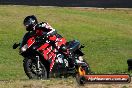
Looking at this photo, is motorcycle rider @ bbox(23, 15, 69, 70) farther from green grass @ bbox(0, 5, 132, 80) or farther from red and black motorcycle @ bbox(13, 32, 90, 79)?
green grass @ bbox(0, 5, 132, 80)

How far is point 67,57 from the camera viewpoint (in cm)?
1163

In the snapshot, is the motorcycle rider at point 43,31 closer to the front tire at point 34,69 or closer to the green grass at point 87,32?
the front tire at point 34,69

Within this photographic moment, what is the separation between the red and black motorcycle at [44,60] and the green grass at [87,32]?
12.4 ft

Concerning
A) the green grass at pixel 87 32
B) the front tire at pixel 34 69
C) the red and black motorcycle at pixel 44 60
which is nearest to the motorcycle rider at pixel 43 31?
the red and black motorcycle at pixel 44 60

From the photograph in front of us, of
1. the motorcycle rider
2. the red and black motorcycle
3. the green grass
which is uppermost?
the motorcycle rider

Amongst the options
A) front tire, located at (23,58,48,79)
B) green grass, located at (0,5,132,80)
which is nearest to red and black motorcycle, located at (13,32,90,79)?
front tire, located at (23,58,48,79)

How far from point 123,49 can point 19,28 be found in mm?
7680

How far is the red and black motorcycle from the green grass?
3.79 meters

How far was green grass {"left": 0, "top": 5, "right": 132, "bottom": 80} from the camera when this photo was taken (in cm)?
1855

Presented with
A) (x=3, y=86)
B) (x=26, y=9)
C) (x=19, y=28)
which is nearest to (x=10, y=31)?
(x=19, y=28)

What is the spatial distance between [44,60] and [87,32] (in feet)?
53.5

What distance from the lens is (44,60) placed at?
1157 cm

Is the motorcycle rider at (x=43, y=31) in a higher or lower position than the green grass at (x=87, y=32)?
higher

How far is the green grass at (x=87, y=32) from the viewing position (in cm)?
1855
